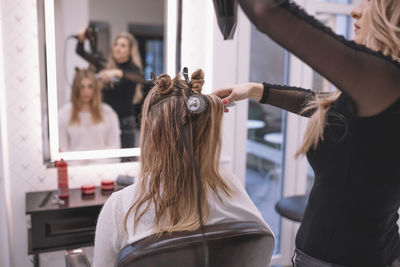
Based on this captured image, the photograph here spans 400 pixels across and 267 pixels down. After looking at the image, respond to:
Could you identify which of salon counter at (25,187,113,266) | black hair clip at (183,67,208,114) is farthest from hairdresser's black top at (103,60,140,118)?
black hair clip at (183,67,208,114)

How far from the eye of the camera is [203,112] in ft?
2.99

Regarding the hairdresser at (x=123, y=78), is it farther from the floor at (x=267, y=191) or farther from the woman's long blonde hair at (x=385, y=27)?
the woman's long blonde hair at (x=385, y=27)

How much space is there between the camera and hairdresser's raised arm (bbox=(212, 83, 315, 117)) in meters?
1.14

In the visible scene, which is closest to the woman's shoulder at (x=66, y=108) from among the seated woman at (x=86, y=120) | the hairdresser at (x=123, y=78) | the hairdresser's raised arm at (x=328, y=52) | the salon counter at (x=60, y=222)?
the seated woman at (x=86, y=120)

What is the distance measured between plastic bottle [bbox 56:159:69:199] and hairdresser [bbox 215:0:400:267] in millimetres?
1100

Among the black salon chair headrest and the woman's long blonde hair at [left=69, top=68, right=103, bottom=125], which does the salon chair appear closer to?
the black salon chair headrest

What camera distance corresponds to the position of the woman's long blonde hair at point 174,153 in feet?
2.98

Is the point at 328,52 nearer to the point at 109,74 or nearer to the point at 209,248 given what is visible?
the point at 209,248

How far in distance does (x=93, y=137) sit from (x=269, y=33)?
1370 millimetres

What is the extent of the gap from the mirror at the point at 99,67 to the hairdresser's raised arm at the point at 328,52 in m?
1.23

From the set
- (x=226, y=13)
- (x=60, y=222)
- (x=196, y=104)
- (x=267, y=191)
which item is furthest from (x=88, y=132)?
(x=267, y=191)

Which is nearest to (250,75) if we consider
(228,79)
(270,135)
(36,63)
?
(228,79)

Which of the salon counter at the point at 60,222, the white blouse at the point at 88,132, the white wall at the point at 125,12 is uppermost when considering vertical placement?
the white wall at the point at 125,12

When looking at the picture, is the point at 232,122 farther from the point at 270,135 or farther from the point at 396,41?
the point at 396,41
